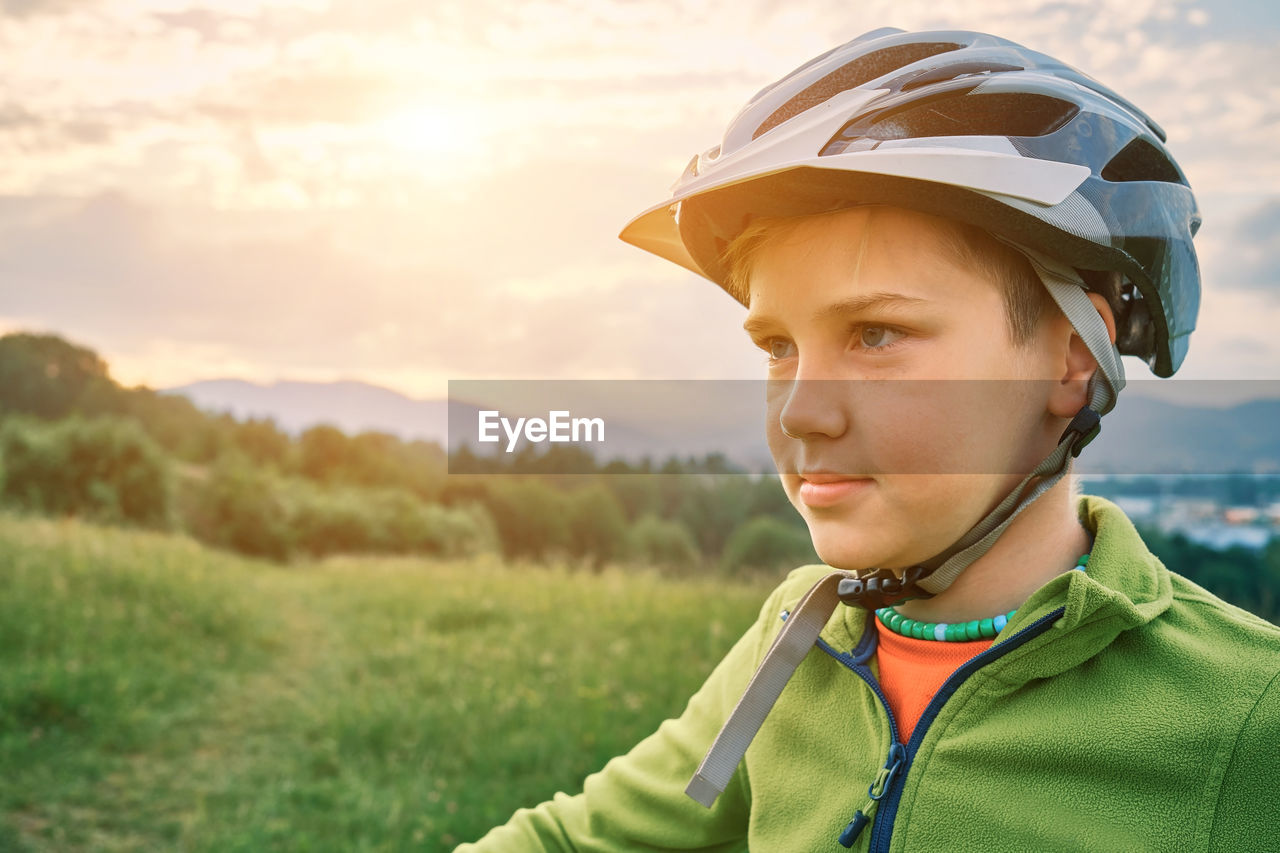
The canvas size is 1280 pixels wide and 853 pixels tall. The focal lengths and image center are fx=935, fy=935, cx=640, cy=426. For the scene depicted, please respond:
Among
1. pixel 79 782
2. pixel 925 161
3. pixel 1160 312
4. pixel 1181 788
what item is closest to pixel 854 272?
pixel 925 161

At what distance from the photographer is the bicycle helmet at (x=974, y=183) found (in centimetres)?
146

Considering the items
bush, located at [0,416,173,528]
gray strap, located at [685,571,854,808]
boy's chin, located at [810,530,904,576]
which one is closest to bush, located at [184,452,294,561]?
bush, located at [0,416,173,528]

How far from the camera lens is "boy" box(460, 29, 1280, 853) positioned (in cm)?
135

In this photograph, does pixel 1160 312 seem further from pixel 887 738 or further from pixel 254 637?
pixel 254 637

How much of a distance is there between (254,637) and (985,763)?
345 inches

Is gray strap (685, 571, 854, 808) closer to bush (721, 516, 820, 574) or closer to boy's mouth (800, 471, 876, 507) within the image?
boy's mouth (800, 471, 876, 507)

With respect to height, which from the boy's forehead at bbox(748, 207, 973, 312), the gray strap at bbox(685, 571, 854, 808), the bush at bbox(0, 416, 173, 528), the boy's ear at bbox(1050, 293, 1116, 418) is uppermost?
the boy's forehead at bbox(748, 207, 973, 312)

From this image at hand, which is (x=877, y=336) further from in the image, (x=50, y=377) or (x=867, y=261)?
(x=50, y=377)

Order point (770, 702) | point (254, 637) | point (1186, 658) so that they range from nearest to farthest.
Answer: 1. point (1186, 658)
2. point (770, 702)
3. point (254, 637)

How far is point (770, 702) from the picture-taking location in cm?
165

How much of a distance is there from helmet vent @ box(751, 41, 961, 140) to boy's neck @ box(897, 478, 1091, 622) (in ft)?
2.80

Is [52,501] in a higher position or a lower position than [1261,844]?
lower

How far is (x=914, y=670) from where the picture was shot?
5.32ft

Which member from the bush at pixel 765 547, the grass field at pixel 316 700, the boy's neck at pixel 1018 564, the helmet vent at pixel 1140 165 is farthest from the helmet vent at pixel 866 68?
the bush at pixel 765 547
